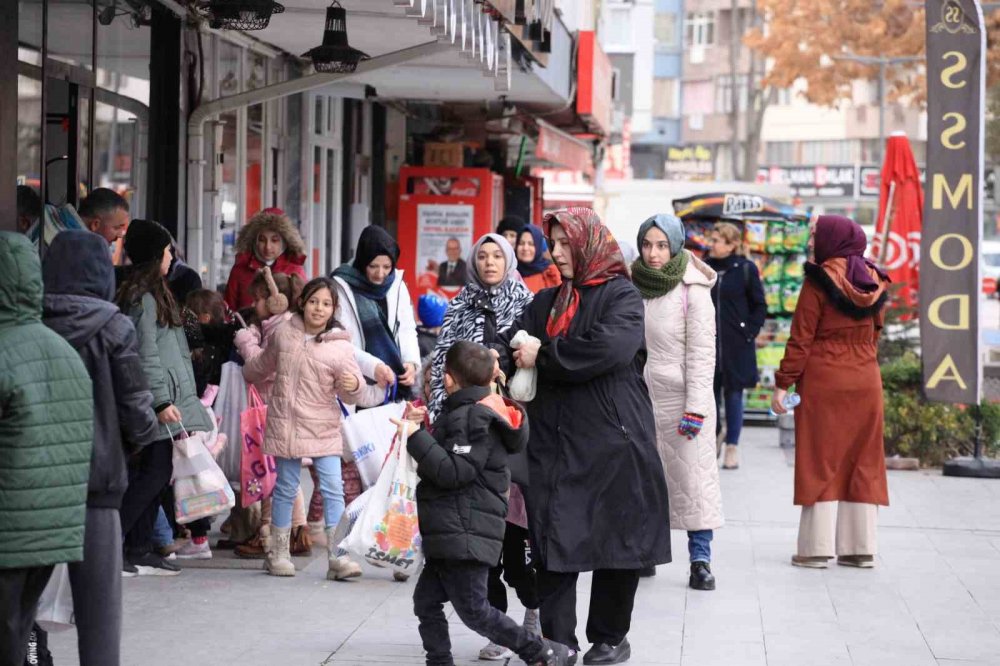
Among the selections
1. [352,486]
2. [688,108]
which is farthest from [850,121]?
[352,486]

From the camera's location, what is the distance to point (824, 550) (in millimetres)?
8867

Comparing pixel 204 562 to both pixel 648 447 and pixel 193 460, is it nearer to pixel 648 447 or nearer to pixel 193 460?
pixel 193 460

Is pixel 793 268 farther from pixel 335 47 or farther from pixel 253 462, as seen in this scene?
pixel 253 462

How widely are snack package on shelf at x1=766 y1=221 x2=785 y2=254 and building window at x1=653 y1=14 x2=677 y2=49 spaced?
234 feet

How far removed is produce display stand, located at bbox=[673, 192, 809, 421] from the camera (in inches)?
648

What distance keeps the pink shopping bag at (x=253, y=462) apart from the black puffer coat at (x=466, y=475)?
280 centimetres

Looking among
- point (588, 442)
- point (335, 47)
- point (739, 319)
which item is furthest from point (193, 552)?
point (739, 319)

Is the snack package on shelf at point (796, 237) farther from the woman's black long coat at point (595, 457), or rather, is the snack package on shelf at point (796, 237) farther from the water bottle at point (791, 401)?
the woman's black long coat at point (595, 457)

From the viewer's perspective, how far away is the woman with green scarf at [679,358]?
25.9 feet

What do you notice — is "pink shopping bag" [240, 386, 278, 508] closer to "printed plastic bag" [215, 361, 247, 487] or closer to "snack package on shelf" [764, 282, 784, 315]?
"printed plastic bag" [215, 361, 247, 487]

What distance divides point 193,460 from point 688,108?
8176 cm

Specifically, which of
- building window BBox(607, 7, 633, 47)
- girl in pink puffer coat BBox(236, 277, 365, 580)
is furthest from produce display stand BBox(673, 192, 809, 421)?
building window BBox(607, 7, 633, 47)

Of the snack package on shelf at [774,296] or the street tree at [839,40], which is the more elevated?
the street tree at [839,40]

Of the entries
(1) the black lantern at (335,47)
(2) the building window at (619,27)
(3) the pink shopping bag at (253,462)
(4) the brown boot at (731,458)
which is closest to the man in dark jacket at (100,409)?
(3) the pink shopping bag at (253,462)
